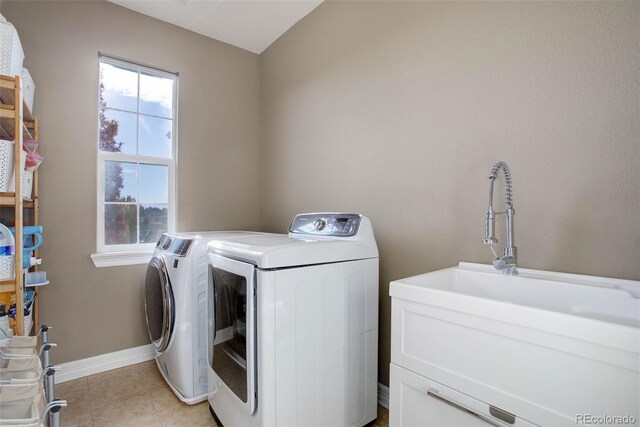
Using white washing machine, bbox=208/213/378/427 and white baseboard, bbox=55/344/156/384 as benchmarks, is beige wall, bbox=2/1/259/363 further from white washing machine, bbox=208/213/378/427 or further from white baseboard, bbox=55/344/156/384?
white washing machine, bbox=208/213/378/427

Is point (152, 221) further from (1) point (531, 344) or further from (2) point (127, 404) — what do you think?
(1) point (531, 344)

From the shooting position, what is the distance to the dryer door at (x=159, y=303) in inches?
74.9

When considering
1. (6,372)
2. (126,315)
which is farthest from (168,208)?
(6,372)

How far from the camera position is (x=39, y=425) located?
2.39 ft

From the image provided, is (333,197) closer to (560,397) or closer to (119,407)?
(560,397)

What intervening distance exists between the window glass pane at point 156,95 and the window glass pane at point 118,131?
145mm

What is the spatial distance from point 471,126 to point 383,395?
5.28 ft

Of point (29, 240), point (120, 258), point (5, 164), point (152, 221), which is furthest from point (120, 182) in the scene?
point (5, 164)

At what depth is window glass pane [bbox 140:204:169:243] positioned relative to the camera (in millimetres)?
2523

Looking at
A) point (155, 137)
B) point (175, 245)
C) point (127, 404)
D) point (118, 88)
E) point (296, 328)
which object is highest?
point (118, 88)

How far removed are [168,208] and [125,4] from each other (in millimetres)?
1593

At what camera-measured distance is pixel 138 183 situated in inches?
98.9

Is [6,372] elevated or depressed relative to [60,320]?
elevated

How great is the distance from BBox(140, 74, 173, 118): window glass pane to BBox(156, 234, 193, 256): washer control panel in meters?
1.15
